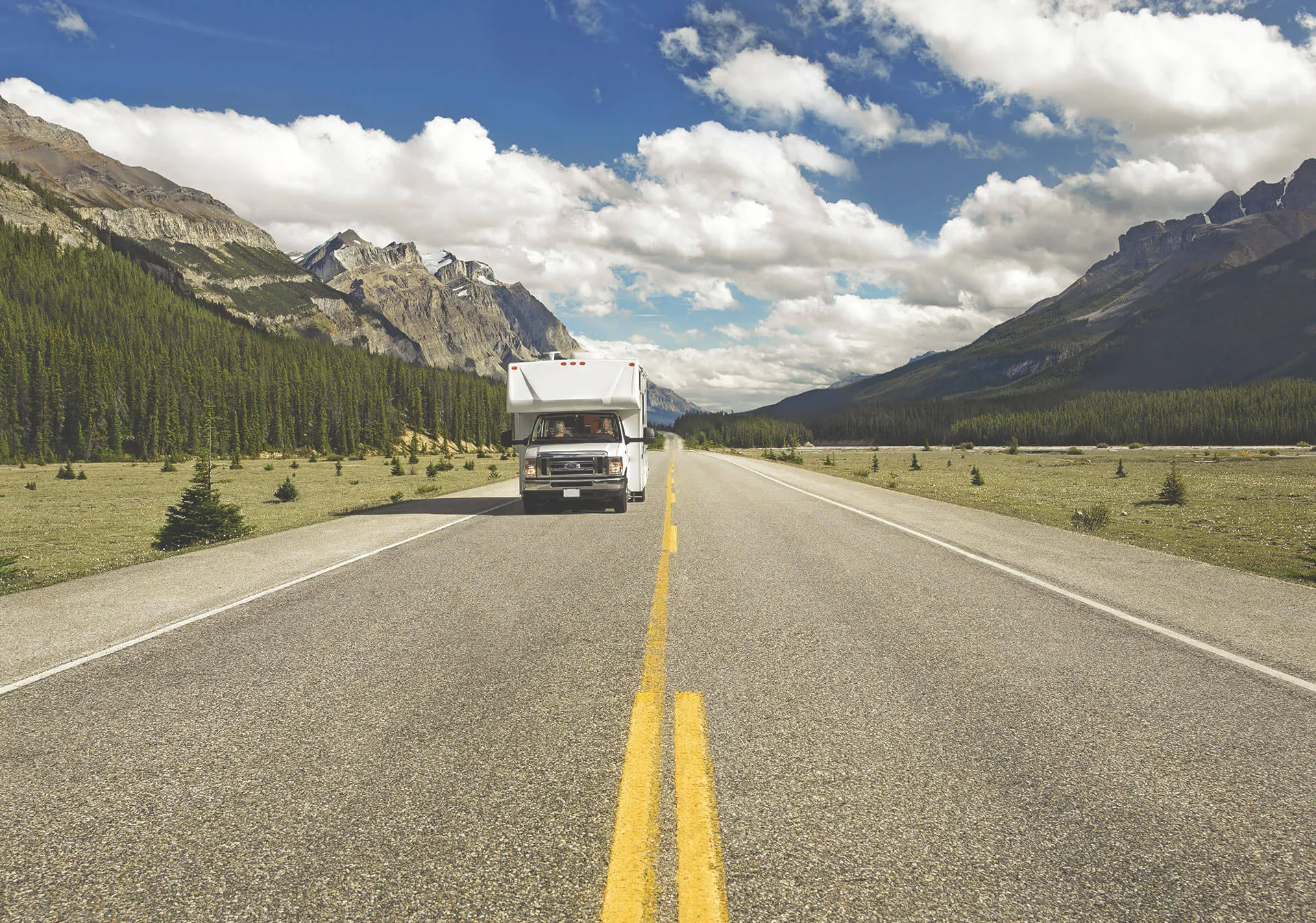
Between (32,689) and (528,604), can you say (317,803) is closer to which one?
(32,689)

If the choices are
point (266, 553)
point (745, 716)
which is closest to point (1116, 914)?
point (745, 716)

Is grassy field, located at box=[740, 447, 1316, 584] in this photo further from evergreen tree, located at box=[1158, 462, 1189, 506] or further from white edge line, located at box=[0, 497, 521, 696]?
white edge line, located at box=[0, 497, 521, 696]

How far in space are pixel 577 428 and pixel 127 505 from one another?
19.0 metres

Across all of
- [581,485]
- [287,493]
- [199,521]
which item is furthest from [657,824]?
[287,493]

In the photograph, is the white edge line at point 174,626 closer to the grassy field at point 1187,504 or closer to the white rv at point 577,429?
the white rv at point 577,429

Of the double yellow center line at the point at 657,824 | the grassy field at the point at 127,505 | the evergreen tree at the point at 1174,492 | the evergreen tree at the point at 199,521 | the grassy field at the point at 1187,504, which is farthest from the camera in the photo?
the evergreen tree at the point at 1174,492

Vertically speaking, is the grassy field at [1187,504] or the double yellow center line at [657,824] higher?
the double yellow center line at [657,824]

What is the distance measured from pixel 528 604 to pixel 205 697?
3.22 meters

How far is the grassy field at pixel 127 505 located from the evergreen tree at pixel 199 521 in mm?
470

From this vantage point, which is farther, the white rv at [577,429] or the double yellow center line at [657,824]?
the white rv at [577,429]

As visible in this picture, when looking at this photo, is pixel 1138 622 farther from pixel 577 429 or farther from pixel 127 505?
pixel 127 505

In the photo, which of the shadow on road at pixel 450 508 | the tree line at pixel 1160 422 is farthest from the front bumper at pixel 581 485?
the tree line at pixel 1160 422

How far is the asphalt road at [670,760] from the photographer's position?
105 inches

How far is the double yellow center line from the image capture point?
253 cm
